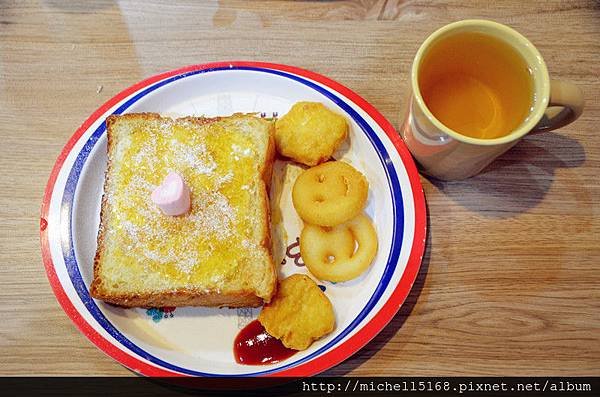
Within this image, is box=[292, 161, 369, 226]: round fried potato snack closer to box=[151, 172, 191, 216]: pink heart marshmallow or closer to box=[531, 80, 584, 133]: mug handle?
box=[151, 172, 191, 216]: pink heart marshmallow

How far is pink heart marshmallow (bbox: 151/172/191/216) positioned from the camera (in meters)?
1.08

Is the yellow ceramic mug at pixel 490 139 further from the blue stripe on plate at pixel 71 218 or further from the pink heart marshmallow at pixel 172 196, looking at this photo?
the pink heart marshmallow at pixel 172 196

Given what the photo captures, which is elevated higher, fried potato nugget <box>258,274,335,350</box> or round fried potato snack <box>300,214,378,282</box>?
round fried potato snack <box>300,214,378,282</box>

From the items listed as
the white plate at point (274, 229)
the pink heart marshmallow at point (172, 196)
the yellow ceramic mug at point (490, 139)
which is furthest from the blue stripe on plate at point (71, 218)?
the pink heart marshmallow at point (172, 196)

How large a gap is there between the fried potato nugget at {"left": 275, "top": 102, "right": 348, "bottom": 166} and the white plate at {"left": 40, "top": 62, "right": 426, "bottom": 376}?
6 cm

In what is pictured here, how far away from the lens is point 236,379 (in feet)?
3.56

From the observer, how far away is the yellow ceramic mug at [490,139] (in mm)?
1052

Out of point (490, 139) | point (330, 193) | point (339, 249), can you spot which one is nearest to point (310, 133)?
point (330, 193)

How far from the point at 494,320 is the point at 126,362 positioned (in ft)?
2.72

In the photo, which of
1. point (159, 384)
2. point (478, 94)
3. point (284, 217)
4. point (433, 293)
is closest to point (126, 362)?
point (159, 384)

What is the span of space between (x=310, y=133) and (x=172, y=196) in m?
0.37

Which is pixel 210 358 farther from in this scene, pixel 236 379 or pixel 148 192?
pixel 148 192

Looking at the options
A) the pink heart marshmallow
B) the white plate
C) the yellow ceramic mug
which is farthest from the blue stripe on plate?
the pink heart marshmallow

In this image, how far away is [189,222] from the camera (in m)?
1.13
